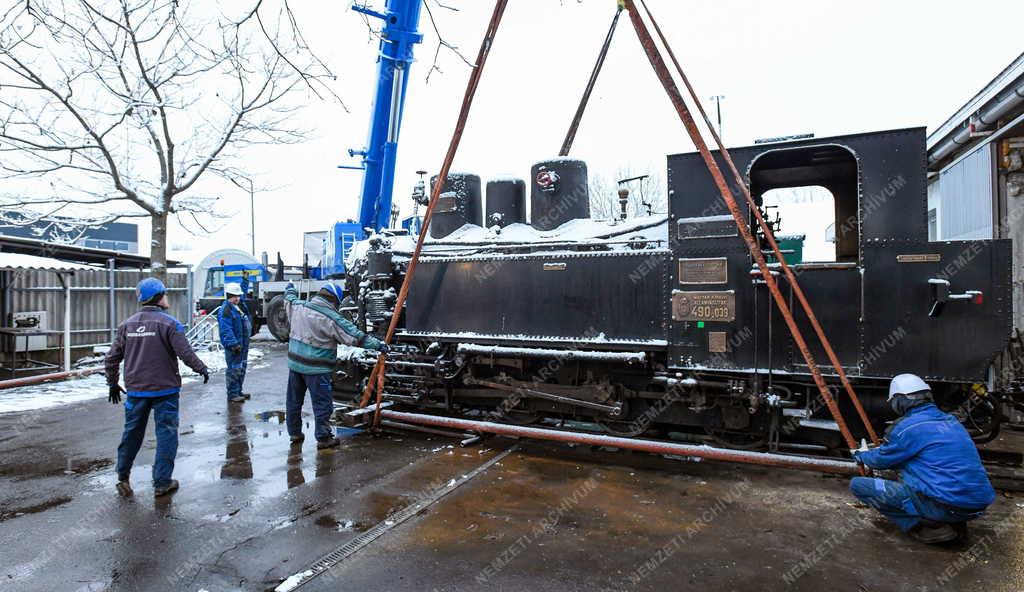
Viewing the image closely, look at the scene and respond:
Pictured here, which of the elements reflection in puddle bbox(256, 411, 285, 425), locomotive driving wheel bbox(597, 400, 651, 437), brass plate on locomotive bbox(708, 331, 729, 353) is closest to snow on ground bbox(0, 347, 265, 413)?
reflection in puddle bbox(256, 411, 285, 425)

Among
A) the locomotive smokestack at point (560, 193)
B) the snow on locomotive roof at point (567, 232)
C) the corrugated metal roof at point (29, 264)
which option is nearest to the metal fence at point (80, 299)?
the corrugated metal roof at point (29, 264)

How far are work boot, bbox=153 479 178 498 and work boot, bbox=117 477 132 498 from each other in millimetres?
214

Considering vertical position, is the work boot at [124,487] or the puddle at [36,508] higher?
the work boot at [124,487]

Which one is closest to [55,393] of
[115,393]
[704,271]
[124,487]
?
[115,393]

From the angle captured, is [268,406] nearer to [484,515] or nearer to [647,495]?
[484,515]

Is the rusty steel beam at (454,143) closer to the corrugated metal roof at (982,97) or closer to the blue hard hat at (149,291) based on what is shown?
the blue hard hat at (149,291)

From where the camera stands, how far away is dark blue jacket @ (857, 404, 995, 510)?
3.64 meters

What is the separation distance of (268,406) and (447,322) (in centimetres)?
366

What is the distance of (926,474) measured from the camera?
12.4ft

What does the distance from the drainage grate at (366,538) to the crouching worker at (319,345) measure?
185 centimetres

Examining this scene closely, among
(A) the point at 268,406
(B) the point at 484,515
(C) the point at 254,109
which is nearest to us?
(B) the point at 484,515

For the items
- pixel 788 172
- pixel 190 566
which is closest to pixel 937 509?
pixel 788 172

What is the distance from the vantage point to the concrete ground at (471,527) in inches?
136

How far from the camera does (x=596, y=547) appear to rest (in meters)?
3.83
